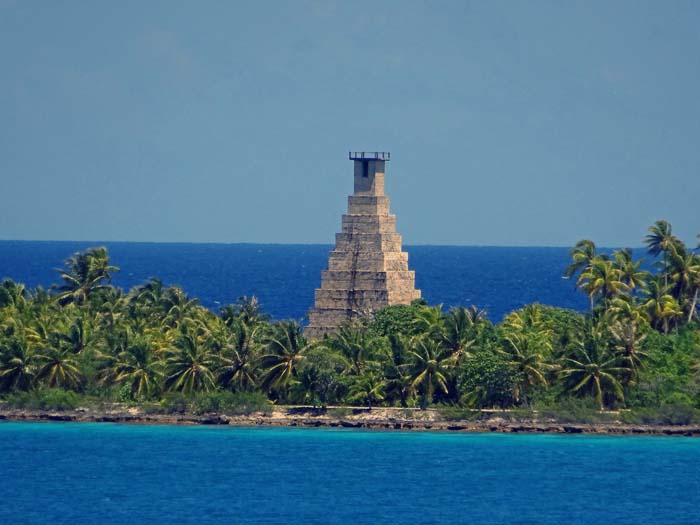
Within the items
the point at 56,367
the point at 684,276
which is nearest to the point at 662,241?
the point at 684,276

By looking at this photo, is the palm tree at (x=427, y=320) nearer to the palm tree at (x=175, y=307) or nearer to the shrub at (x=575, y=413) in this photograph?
the shrub at (x=575, y=413)

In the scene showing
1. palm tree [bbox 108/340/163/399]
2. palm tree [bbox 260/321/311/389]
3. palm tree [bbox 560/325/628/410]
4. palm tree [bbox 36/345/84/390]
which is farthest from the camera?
palm tree [bbox 36/345/84/390]

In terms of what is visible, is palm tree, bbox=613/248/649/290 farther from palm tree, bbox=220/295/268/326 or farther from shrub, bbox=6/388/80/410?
shrub, bbox=6/388/80/410

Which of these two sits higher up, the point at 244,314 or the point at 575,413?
the point at 244,314

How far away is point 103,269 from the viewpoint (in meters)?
134

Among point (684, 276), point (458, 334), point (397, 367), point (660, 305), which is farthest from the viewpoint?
point (684, 276)

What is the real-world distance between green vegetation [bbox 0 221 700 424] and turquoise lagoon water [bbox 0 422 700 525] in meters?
2.61

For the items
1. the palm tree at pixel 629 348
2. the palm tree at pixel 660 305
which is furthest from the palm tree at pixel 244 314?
the palm tree at pixel 660 305

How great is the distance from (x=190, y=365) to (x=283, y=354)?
587cm

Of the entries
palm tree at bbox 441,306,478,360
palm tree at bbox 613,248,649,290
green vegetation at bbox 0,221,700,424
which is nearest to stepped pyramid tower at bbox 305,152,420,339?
green vegetation at bbox 0,221,700,424

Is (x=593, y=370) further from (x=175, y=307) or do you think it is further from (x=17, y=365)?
(x=17, y=365)

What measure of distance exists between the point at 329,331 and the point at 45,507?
3309 cm

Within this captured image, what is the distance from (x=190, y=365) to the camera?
4503 inches

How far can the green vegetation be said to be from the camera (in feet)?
366
